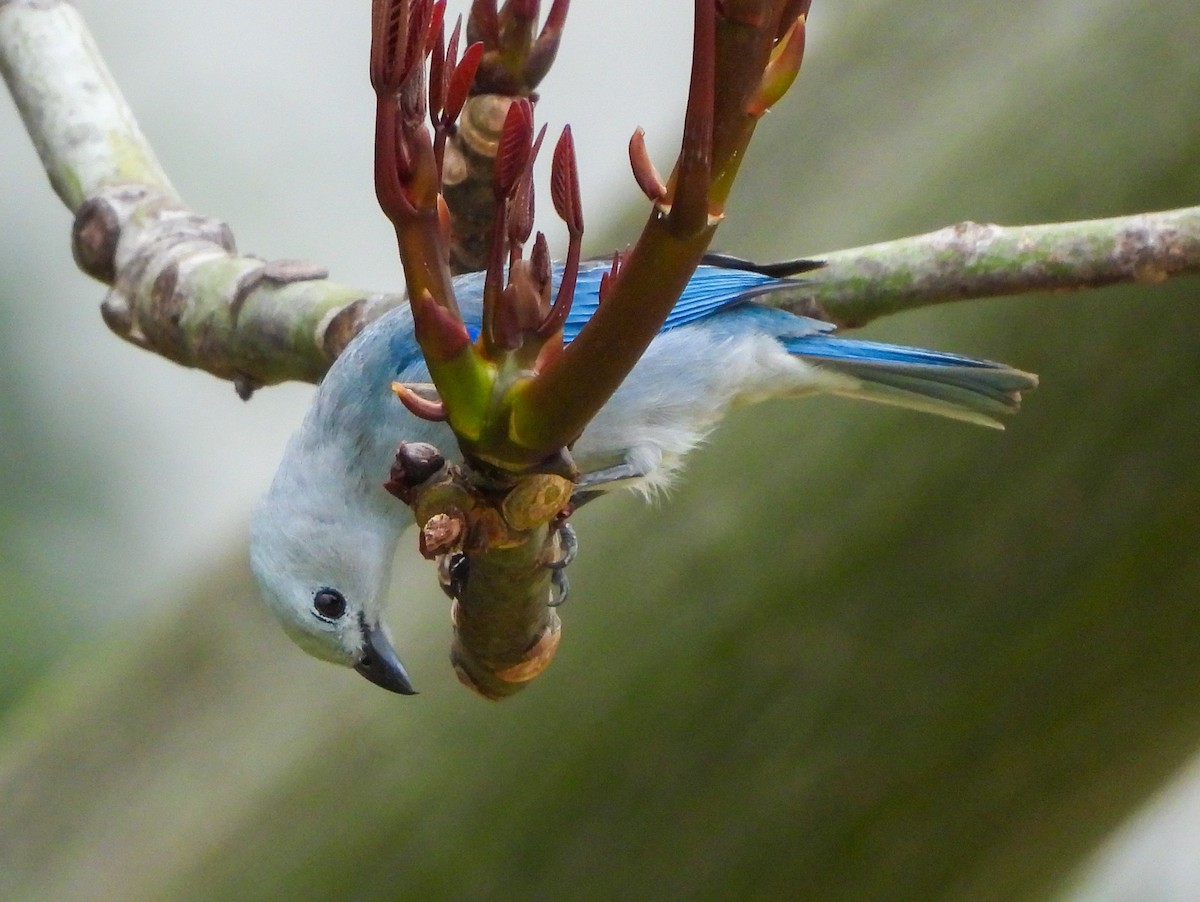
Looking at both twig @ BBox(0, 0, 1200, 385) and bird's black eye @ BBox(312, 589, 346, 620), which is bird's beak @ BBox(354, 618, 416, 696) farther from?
twig @ BBox(0, 0, 1200, 385)

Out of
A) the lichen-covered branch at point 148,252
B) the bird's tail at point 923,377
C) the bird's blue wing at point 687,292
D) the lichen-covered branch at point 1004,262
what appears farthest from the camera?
the bird's blue wing at point 687,292

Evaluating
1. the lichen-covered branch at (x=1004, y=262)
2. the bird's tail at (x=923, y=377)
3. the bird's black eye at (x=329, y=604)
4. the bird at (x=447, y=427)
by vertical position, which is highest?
the lichen-covered branch at (x=1004, y=262)

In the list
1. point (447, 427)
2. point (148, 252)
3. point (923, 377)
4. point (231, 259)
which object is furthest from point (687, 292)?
point (148, 252)

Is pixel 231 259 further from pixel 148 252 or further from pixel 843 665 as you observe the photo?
pixel 843 665

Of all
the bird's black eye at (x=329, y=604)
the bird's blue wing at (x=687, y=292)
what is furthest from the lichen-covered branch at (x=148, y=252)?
the bird's black eye at (x=329, y=604)

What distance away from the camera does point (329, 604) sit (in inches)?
60.2

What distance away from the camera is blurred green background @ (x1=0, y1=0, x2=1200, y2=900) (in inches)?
60.3

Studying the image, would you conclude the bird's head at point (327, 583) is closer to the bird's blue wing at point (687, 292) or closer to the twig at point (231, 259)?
the twig at point (231, 259)

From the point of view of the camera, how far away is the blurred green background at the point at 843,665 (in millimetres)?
1532

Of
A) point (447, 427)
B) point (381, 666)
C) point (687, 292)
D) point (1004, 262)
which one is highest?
point (1004, 262)

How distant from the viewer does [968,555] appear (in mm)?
1543

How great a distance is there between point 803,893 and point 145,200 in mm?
1220

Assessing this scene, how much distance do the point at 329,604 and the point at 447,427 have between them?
243 millimetres

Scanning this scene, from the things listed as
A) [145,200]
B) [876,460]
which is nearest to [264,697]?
[145,200]
